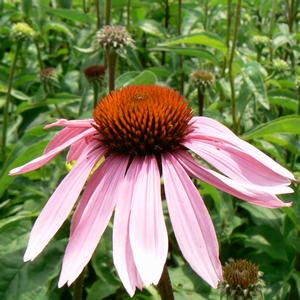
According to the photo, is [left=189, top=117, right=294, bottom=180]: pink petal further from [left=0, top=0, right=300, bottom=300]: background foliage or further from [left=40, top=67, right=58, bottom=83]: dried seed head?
[left=40, top=67, right=58, bottom=83]: dried seed head

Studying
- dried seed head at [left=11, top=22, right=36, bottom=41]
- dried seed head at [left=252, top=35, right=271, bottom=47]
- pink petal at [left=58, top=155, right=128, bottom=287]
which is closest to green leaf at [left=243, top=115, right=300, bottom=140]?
pink petal at [left=58, top=155, right=128, bottom=287]

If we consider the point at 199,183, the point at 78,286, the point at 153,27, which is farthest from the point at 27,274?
the point at 153,27

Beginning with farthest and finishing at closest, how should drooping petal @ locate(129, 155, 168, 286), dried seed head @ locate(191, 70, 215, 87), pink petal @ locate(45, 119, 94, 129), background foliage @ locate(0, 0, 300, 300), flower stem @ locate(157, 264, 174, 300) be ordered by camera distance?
1. dried seed head @ locate(191, 70, 215, 87)
2. background foliage @ locate(0, 0, 300, 300)
3. pink petal @ locate(45, 119, 94, 129)
4. flower stem @ locate(157, 264, 174, 300)
5. drooping petal @ locate(129, 155, 168, 286)

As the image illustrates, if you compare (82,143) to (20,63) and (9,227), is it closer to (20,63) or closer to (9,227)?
(9,227)

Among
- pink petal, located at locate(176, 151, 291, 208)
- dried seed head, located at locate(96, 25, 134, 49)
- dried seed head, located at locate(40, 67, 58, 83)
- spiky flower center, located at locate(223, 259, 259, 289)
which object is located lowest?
spiky flower center, located at locate(223, 259, 259, 289)

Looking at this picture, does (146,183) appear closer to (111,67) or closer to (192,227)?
(192,227)

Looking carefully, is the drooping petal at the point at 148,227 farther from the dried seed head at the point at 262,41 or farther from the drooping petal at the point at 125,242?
the dried seed head at the point at 262,41

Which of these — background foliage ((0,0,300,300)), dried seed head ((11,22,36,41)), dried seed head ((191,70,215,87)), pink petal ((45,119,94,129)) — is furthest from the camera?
dried seed head ((11,22,36,41))
